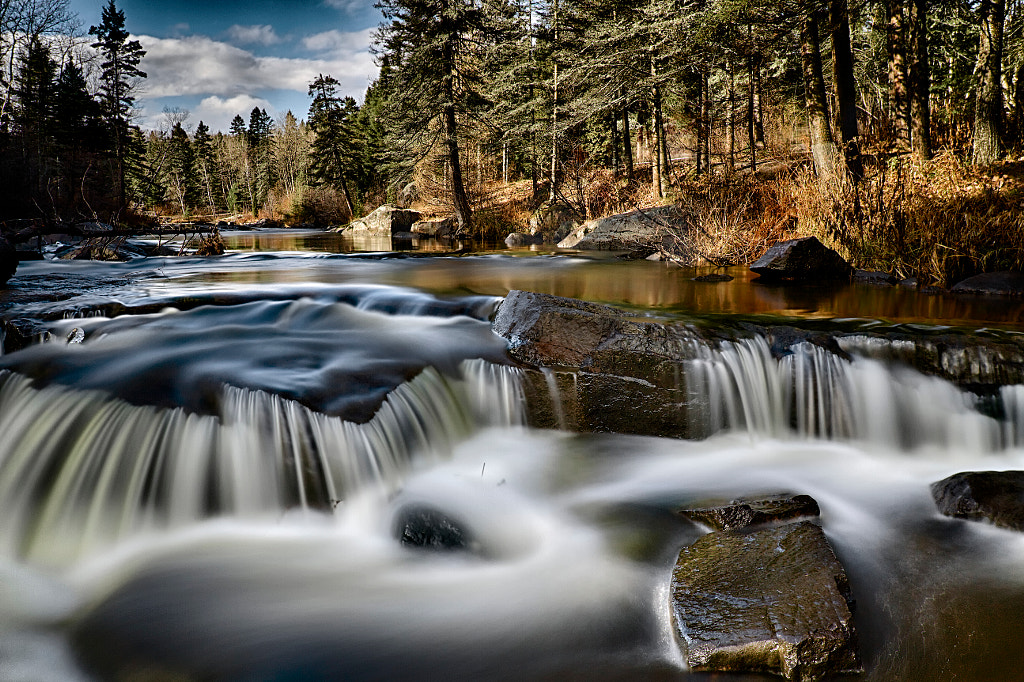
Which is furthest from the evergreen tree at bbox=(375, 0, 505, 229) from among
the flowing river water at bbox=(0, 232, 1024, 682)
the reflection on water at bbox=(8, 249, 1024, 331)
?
the flowing river water at bbox=(0, 232, 1024, 682)

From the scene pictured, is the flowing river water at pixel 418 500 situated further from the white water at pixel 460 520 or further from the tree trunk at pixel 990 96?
the tree trunk at pixel 990 96

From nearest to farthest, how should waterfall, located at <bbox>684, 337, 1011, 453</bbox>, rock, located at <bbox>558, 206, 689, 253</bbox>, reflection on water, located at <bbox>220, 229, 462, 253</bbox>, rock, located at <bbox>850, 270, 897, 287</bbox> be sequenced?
waterfall, located at <bbox>684, 337, 1011, 453</bbox> < rock, located at <bbox>850, 270, 897, 287</bbox> < rock, located at <bbox>558, 206, 689, 253</bbox> < reflection on water, located at <bbox>220, 229, 462, 253</bbox>


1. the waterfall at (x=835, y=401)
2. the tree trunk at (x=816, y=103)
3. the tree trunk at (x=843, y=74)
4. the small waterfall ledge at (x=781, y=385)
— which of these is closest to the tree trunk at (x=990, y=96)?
the tree trunk at (x=843, y=74)

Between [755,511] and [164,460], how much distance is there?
363cm

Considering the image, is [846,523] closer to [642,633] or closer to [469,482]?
[642,633]

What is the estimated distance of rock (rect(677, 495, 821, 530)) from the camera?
10.5ft

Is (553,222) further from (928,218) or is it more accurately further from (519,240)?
(928,218)

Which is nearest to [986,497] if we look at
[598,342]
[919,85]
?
[598,342]

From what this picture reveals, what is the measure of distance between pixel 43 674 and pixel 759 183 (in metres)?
13.2

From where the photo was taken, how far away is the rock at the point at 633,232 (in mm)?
13344

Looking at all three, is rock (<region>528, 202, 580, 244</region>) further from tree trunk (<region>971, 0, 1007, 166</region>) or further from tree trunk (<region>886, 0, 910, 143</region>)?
tree trunk (<region>971, 0, 1007, 166</region>)

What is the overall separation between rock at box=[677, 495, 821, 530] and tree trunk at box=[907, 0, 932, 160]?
10549 mm

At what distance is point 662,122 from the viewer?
72.2 ft

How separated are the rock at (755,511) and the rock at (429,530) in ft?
4.57
